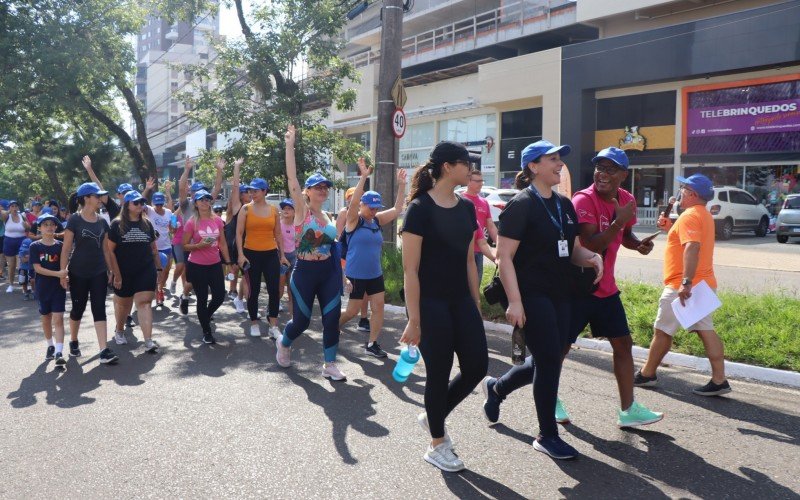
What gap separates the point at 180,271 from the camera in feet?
36.9

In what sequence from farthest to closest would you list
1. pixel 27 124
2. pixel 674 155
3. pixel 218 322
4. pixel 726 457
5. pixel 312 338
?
pixel 674 155 < pixel 27 124 < pixel 218 322 < pixel 312 338 < pixel 726 457

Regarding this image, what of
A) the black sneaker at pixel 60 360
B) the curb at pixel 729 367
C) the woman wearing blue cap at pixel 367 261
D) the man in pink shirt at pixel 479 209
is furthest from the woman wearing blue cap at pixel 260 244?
the curb at pixel 729 367

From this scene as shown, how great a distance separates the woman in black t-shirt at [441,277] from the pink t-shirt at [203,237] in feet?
14.4

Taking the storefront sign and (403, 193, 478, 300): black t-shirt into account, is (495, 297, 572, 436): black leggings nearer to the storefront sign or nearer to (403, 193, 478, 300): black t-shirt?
(403, 193, 478, 300): black t-shirt

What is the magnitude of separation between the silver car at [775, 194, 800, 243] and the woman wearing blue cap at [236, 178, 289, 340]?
1718cm

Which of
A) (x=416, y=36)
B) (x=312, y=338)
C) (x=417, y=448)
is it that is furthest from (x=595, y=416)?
(x=416, y=36)

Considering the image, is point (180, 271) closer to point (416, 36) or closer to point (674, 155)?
point (674, 155)

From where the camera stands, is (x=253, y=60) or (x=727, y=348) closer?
(x=727, y=348)

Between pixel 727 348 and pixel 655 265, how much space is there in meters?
8.69

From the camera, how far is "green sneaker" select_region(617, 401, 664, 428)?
458cm

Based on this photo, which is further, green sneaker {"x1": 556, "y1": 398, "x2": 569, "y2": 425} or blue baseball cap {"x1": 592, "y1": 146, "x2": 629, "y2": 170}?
green sneaker {"x1": 556, "y1": 398, "x2": 569, "y2": 425}

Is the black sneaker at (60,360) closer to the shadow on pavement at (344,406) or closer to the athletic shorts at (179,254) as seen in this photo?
the shadow on pavement at (344,406)

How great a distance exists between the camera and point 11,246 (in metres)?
13.9

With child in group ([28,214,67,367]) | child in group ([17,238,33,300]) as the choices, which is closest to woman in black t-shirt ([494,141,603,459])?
child in group ([28,214,67,367])
